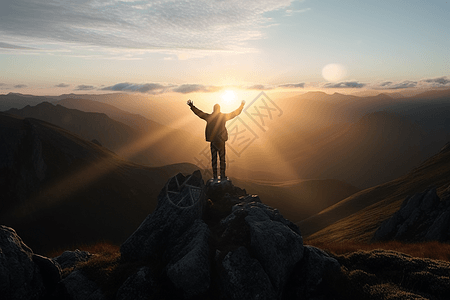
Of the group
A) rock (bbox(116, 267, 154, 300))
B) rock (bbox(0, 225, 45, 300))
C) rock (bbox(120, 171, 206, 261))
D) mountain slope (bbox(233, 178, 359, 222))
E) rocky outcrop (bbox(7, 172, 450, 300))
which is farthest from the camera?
mountain slope (bbox(233, 178, 359, 222))

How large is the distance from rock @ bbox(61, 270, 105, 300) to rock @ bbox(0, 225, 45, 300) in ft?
3.25

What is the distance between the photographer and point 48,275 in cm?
1117

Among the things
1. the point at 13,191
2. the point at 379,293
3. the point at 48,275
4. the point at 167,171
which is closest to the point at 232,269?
the point at 379,293

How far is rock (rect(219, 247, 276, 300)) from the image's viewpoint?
10328 mm

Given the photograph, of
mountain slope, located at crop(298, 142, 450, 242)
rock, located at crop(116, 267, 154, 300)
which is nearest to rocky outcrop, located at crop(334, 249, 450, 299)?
rock, located at crop(116, 267, 154, 300)

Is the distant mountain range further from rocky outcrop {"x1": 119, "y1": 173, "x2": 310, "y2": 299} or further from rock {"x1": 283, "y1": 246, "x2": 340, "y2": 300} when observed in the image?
rock {"x1": 283, "y1": 246, "x2": 340, "y2": 300}

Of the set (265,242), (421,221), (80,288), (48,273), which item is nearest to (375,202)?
(421,221)

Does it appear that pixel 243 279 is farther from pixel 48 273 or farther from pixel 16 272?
Result: pixel 16 272

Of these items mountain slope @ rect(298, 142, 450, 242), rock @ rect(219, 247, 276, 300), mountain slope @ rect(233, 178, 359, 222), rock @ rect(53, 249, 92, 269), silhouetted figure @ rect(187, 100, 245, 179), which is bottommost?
mountain slope @ rect(233, 178, 359, 222)

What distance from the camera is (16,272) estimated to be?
9820mm

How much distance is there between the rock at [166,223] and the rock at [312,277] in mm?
5857

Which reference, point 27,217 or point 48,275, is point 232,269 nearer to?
point 48,275

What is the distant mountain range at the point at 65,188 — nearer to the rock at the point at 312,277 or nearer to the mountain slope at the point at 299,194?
the mountain slope at the point at 299,194

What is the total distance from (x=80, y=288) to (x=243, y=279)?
7.13 meters
